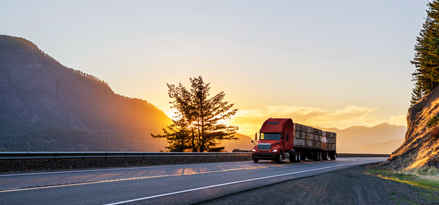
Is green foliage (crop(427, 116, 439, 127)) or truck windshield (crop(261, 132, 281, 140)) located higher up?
green foliage (crop(427, 116, 439, 127))

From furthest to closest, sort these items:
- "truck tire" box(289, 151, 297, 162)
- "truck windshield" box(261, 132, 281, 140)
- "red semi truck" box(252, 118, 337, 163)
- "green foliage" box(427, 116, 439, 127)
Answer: "truck tire" box(289, 151, 297, 162)
"truck windshield" box(261, 132, 281, 140)
"red semi truck" box(252, 118, 337, 163)
"green foliage" box(427, 116, 439, 127)

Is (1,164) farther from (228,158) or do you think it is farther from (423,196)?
(228,158)

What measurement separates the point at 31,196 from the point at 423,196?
1031 cm

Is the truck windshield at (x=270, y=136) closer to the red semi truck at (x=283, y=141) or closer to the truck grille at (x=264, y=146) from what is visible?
the red semi truck at (x=283, y=141)

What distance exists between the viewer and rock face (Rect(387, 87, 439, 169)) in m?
20.9

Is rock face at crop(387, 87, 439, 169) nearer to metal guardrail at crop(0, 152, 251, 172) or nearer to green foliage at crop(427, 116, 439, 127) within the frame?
green foliage at crop(427, 116, 439, 127)

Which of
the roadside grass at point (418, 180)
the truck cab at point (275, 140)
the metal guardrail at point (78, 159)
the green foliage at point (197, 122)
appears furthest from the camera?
the green foliage at point (197, 122)

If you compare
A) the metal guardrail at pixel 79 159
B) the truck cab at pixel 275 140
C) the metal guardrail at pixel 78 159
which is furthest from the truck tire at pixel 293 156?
the metal guardrail at pixel 78 159

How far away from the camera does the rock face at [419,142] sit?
2085 cm

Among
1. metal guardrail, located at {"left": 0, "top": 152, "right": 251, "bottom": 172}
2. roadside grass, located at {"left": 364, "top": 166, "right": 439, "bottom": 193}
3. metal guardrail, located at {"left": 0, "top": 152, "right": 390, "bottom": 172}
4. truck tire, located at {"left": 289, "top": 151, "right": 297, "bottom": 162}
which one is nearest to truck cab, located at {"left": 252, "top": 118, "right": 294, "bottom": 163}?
truck tire, located at {"left": 289, "top": 151, "right": 297, "bottom": 162}

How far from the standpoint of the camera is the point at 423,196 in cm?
984

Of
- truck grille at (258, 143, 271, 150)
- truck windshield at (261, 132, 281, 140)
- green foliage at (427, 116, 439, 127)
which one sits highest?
green foliage at (427, 116, 439, 127)

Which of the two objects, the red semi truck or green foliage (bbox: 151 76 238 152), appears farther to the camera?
green foliage (bbox: 151 76 238 152)

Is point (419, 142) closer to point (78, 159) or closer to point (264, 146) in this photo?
point (264, 146)
